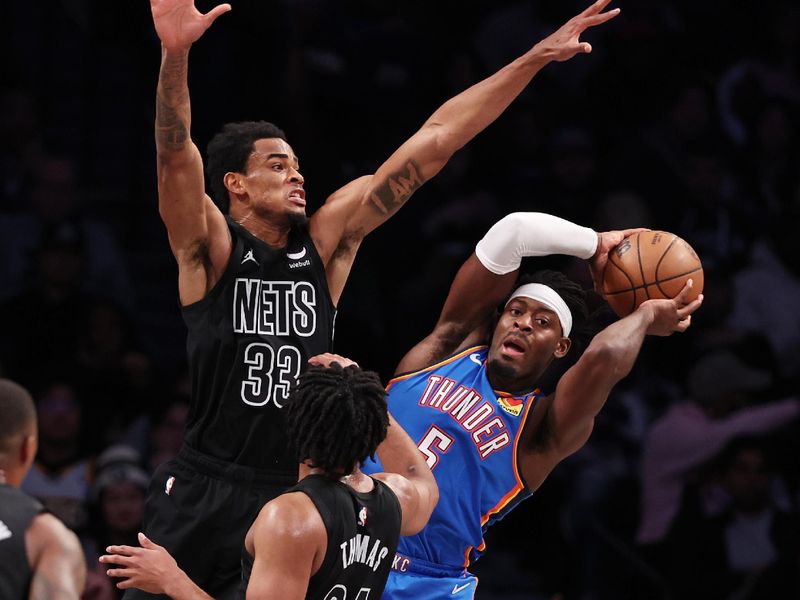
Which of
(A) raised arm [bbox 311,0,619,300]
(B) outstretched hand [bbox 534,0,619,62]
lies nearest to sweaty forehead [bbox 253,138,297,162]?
(A) raised arm [bbox 311,0,619,300]

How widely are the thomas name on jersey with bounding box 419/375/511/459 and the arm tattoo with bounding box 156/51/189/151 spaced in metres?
1.41

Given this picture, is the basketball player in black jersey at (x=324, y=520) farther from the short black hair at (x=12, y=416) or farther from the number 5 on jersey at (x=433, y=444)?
the number 5 on jersey at (x=433, y=444)

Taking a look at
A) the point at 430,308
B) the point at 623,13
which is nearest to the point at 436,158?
the point at 430,308

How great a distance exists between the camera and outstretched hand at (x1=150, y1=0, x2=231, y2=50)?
15.6 ft

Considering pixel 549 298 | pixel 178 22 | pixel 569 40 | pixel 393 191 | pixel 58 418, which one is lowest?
pixel 58 418

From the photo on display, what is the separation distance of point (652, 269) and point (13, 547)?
239 centimetres

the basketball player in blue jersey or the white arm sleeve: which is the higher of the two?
the white arm sleeve

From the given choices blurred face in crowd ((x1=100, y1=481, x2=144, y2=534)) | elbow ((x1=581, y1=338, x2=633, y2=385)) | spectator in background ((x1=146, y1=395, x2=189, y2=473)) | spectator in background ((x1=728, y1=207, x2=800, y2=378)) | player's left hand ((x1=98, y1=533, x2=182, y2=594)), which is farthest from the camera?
spectator in background ((x1=728, y1=207, x2=800, y2=378))

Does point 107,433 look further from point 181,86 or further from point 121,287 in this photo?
point 181,86

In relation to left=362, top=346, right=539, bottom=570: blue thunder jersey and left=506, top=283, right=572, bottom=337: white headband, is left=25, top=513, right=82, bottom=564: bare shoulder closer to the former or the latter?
left=362, top=346, right=539, bottom=570: blue thunder jersey

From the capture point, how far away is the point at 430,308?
8.94 metres

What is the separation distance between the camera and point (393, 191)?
5336 mm

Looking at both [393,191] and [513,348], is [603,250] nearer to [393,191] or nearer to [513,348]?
[513,348]

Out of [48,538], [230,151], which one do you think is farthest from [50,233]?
[48,538]
